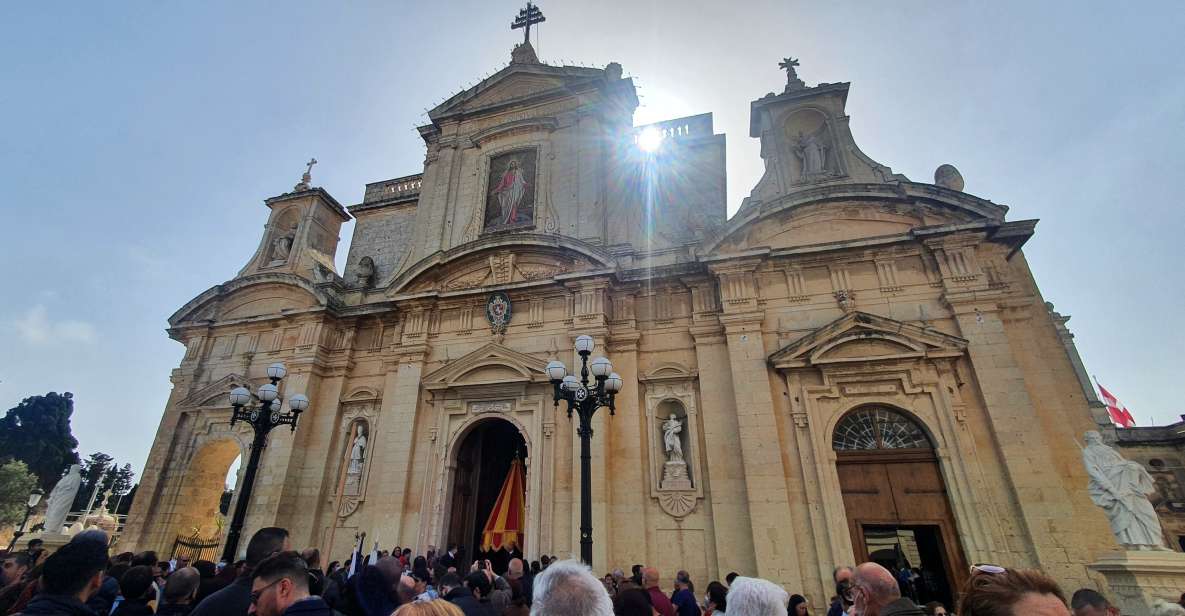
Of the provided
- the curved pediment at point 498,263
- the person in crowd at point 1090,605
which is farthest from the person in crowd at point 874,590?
the curved pediment at point 498,263

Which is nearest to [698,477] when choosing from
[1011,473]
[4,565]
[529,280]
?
[1011,473]

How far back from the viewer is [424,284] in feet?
49.6

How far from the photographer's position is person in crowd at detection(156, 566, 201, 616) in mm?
3891

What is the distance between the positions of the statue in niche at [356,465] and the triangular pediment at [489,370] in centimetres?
244

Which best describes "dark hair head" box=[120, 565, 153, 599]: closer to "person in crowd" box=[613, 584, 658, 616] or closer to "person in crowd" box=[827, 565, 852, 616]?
"person in crowd" box=[613, 584, 658, 616]

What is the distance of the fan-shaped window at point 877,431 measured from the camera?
1074cm

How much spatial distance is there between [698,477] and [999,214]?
8.75 meters

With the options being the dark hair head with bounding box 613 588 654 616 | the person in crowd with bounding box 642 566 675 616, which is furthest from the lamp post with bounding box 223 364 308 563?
the dark hair head with bounding box 613 588 654 616

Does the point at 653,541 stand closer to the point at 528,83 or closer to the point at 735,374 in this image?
the point at 735,374

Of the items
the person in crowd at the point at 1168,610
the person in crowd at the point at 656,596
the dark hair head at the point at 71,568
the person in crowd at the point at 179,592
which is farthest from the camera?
the person in crowd at the point at 656,596

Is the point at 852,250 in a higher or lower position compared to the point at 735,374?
higher

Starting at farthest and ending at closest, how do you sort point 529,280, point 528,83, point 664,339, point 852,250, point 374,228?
point 374,228 < point 528,83 < point 529,280 < point 664,339 < point 852,250

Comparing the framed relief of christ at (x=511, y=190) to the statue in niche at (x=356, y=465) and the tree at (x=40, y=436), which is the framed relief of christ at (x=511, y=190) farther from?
the tree at (x=40, y=436)

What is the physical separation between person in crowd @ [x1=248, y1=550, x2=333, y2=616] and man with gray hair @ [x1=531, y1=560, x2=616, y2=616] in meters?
1.31
